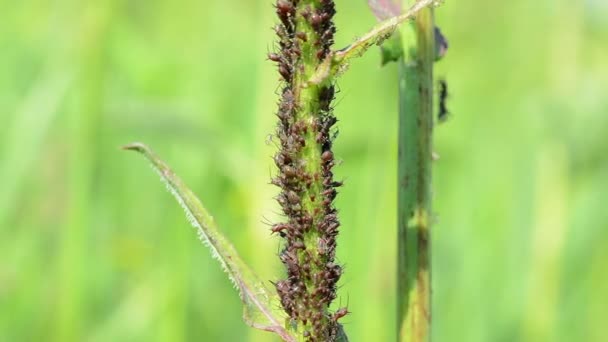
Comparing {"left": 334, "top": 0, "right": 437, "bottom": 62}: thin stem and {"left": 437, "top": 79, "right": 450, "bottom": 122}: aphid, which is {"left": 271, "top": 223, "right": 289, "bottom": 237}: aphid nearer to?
{"left": 334, "top": 0, "right": 437, "bottom": 62}: thin stem

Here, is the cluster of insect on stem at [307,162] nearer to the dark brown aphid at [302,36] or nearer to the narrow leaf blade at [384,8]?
the dark brown aphid at [302,36]

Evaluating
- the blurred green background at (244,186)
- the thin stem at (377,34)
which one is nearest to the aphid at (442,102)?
the blurred green background at (244,186)

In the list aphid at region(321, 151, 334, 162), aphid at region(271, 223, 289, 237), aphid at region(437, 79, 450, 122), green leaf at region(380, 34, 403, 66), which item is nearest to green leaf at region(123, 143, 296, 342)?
aphid at region(271, 223, 289, 237)

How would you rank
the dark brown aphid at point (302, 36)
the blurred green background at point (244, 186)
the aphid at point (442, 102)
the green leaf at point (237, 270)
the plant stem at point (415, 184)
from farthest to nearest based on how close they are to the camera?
1. the blurred green background at point (244, 186)
2. the aphid at point (442, 102)
3. the plant stem at point (415, 184)
4. the green leaf at point (237, 270)
5. the dark brown aphid at point (302, 36)

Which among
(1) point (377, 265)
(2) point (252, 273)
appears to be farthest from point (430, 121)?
(1) point (377, 265)

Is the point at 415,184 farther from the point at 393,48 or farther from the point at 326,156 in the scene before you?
the point at 326,156

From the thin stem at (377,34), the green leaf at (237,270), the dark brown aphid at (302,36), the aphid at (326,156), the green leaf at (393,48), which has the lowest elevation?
the green leaf at (237,270)
